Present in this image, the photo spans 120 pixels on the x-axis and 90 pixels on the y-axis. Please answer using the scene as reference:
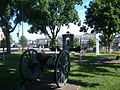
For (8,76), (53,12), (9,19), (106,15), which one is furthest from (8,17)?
(8,76)

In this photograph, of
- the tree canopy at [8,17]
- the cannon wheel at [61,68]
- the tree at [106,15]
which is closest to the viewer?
the cannon wheel at [61,68]

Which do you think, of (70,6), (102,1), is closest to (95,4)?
(102,1)

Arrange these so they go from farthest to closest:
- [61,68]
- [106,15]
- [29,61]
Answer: [106,15] < [29,61] < [61,68]

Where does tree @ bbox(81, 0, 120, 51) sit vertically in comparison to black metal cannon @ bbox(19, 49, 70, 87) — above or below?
above

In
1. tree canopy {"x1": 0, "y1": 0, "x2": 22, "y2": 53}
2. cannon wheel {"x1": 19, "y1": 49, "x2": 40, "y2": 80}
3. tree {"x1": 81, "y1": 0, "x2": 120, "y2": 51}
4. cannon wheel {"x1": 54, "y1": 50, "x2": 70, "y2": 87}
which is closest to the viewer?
cannon wheel {"x1": 54, "y1": 50, "x2": 70, "y2": 87}

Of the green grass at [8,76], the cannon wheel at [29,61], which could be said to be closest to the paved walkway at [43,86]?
the cannon wheel at [29,61]

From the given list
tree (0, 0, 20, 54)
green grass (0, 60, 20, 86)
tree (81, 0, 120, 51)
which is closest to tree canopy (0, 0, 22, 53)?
tree (0, 0, 20, 54)

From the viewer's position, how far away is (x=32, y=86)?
6.87 meters

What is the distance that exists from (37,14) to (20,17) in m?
2.49

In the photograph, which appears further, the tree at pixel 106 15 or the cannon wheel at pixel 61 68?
the tree at pixel 106 15

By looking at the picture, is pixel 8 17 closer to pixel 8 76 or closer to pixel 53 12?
pixel 53 12

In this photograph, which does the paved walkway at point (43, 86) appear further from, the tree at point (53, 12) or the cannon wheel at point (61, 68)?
the tree at point (53, 12)

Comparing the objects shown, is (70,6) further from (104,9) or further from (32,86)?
(32,86)

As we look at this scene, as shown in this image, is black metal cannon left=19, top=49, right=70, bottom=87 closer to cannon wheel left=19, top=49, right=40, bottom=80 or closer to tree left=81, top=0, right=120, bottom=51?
cannon wheel left=19, top=49, right=40, bottom=80
